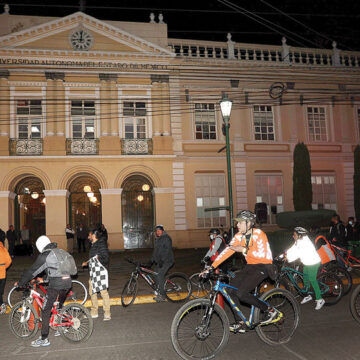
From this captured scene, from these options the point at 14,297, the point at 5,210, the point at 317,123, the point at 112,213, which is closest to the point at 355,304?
the point at 14,297

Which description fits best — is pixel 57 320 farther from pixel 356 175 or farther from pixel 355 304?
pixel 356 175

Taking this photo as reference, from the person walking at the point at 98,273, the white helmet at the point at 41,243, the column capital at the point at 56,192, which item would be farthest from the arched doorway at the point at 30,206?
the white helmet at the point at 41,243

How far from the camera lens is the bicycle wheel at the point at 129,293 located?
917 centimetres

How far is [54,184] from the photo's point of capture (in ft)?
66.1

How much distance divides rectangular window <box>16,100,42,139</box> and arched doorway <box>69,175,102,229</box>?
134 inches

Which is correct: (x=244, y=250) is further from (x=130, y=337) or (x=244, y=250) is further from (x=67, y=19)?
(x=67, y=19)

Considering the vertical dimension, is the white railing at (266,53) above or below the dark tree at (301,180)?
above

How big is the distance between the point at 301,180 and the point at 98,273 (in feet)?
50.7

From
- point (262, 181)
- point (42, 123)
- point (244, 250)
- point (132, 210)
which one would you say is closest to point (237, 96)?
point (262, 181)

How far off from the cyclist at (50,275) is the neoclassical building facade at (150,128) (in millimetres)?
14151

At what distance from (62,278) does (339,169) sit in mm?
21221

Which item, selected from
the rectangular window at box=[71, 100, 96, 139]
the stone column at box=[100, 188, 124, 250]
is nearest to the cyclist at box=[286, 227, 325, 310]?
the stone column at box=[100, 188, 124, 250]

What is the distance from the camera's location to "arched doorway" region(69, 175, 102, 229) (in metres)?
22.0

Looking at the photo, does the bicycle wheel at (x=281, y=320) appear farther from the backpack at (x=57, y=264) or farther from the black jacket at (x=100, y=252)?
the black jacket at (x=100, y=252)
